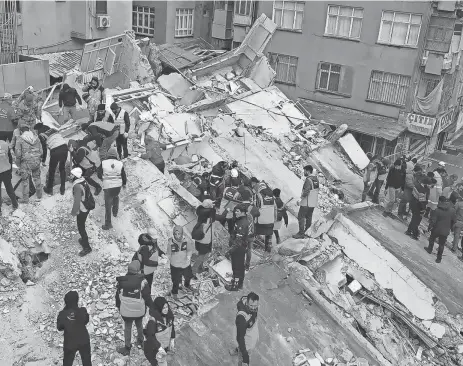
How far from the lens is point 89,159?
994 centimetres

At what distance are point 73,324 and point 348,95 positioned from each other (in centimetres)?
2053

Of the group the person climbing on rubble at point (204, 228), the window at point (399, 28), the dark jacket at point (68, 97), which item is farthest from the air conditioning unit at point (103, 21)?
the person climbing on rubble at point (204, 228)

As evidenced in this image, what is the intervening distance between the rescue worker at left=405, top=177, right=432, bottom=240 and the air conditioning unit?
666 inches

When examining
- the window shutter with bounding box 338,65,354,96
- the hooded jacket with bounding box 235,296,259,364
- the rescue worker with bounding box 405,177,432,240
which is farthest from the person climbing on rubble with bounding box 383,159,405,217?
the window shutter with bounding box 338,65,354,96

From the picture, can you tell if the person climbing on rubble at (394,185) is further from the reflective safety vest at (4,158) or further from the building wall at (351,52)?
the building wall at (351,52)

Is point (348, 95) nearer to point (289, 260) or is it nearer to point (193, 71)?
point (193, 71)

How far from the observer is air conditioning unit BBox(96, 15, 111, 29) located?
23.9m

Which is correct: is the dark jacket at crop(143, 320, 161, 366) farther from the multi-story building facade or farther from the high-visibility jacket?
the multi-story building facade

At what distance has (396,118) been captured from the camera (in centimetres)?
2384

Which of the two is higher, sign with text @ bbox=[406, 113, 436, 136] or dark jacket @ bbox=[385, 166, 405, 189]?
dark jacket @ bbox=[385, 166, 405, 189]

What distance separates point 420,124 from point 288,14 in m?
8.31

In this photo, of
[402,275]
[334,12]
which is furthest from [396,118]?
[402,275]

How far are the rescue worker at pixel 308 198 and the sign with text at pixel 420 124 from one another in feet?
44.6

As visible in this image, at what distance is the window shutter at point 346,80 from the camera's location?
24.3 metres
